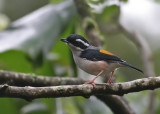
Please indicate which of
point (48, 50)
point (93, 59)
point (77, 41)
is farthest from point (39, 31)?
point (93, 59)

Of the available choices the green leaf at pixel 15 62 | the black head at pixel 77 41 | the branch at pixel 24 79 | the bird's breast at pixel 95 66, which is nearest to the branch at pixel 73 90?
the bird's breast at pixel 95 66

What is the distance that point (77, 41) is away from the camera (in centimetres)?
431

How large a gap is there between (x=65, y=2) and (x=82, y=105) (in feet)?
5.92

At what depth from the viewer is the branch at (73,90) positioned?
2902 mm

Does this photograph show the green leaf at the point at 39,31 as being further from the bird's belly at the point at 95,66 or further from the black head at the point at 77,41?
the bird's belly at the point at 95,66

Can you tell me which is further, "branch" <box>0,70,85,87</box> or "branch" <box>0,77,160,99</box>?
"branch" <box>0,70,85,87</box>

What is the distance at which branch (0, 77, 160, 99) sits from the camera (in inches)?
114

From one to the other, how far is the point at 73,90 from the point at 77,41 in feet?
4.46

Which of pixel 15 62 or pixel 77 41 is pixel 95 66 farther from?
pixel 15 62

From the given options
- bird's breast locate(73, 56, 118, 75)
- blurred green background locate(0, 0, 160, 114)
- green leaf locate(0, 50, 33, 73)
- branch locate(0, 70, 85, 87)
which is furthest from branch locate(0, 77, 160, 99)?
green leaf locate(0, 50, 33, 73)

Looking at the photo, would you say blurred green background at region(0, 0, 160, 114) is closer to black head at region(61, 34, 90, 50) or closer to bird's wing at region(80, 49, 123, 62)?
black head at region(61, 34, 90, 50)

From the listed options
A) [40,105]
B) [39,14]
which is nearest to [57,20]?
[39,14]

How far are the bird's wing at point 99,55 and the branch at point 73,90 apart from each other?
0.75 m

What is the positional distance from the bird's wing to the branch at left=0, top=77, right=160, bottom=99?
2.47 feet
